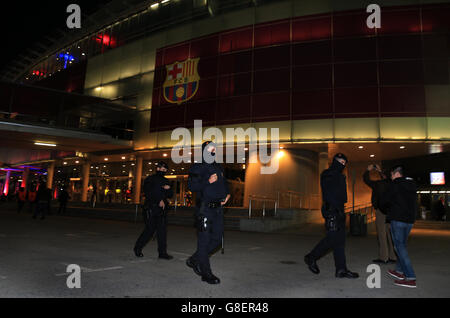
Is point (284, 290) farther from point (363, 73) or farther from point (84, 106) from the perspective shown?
point (84, 106)

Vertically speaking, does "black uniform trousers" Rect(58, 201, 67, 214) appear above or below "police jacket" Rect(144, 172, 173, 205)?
below

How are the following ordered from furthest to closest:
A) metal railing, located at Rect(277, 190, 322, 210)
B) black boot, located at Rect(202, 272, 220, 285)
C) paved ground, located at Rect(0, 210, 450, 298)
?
1. metal railing, located at Rect(277, 190, 322, 210)
2. black boot, located at Rect(202, 272, 220, 285)
3. paved ground, located at Rect(0, 210, 450, 298)

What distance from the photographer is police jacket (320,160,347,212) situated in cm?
491

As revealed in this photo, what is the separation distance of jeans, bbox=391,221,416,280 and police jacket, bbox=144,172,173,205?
3.71 meters

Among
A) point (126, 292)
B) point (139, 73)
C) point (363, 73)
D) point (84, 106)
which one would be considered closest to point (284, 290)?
point (126, 292)

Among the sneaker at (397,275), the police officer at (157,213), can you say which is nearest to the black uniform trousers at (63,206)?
the police officer at (157,213)

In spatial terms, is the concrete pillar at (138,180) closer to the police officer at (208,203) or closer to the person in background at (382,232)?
the person in background at (382,232)

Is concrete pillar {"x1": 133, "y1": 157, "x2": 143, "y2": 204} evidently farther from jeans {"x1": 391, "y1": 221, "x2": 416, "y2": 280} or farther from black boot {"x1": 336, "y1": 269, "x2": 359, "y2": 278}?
jeans {"x1": 391, "y1": 221, "x2": 416, "y2": 280}

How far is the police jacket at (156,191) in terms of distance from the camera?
612 cm

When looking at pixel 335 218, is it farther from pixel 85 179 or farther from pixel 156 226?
pixel 85 179

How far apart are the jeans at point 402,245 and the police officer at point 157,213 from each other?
3701 millimetres

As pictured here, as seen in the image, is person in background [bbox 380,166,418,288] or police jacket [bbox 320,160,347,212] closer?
person in background [bbox 380,166,418,288]

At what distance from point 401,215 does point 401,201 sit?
0.20 metres

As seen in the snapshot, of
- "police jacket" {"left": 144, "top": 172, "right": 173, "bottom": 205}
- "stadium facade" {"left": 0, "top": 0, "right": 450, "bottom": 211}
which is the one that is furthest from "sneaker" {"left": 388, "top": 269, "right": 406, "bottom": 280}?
"stadium facade" {"left": 0, "top": 0, "right": 450, "bottom": 211}
